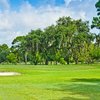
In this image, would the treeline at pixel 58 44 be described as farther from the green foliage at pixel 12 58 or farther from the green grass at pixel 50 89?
the green grass at pixel 50 89

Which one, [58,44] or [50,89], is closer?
[50,89]

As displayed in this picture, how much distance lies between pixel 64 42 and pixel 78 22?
12.4 meters

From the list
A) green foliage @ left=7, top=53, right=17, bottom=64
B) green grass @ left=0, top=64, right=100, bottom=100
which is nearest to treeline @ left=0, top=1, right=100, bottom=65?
green foliage @ left=7, top=53, right=17, bottom=64

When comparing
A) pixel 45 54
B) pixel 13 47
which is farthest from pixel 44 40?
pixel 13 47

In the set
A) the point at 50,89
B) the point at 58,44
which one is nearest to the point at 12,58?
the point at 58,44

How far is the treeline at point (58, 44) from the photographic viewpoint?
115600mm

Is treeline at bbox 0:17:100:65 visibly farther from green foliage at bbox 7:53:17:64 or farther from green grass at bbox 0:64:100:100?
green grass at bbox 0:64:100:100

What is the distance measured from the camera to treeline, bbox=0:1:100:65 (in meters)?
116

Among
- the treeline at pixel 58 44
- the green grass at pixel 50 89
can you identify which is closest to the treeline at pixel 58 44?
the treeline at pixel 58 44

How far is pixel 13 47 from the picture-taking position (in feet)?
440

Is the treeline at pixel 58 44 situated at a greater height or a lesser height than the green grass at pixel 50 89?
greater

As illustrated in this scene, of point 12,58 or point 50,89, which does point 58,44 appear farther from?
point 50,89

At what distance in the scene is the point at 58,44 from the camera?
4894 inches

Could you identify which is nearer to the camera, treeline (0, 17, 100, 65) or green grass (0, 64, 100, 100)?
green grass (0, 64, 100, 100)
